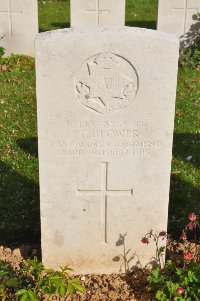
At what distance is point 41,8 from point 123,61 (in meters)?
13.0

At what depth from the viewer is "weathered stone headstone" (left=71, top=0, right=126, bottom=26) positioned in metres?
9.91

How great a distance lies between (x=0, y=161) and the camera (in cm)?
605

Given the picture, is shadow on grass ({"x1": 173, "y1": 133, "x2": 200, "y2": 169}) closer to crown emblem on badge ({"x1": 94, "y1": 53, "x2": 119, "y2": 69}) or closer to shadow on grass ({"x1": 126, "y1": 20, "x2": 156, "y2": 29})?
crown emblem on badge ({"x1": 94, "y1": 53, "x2": 119, "y2": 69})

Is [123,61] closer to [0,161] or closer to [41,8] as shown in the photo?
[0,161]

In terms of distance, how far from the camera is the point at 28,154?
6.21 metres

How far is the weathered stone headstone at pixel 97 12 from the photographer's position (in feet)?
32.5

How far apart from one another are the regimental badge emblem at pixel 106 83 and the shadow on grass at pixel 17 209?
1671 mm

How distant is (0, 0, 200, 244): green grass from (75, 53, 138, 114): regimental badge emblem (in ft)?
5.53

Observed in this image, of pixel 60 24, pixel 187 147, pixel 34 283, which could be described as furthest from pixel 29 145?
pixel 60 24

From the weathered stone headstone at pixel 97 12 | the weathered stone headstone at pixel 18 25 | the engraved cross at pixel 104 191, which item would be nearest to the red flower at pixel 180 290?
the engraved cross at pixel 104 191

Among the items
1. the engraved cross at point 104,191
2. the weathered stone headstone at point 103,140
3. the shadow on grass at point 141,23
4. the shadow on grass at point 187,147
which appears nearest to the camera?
the weathered stone headstone at point 103,140

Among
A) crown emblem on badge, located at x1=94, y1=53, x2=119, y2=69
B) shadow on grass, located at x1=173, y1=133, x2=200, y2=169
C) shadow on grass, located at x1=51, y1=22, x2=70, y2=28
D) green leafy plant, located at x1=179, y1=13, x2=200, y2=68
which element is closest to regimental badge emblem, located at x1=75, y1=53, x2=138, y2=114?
crown emblem on badge, located at x1=94, y1=53, x2=119, y2=69

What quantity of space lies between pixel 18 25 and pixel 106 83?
699 centimetres

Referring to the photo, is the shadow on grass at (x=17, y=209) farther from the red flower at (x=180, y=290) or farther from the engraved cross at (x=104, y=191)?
the red flower at (x=180, y=290)
